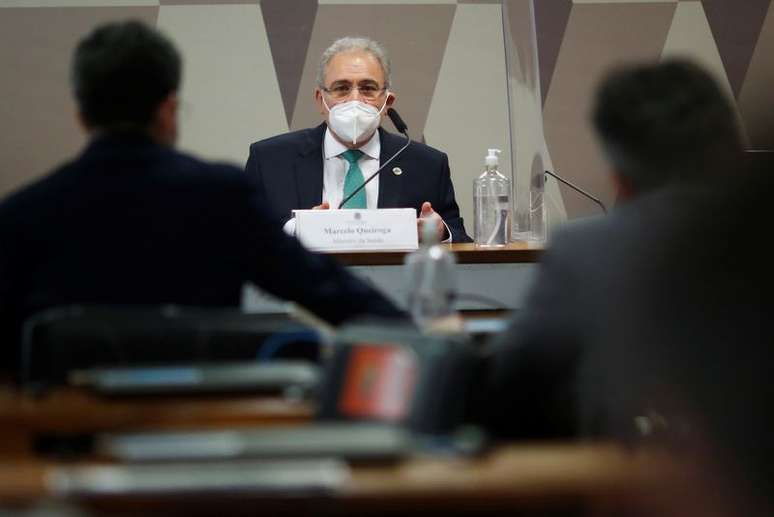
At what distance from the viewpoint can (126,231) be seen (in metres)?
2.03

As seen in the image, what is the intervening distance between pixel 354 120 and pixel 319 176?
222mm

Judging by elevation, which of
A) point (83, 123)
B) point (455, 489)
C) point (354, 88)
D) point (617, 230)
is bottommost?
point (455, 489)

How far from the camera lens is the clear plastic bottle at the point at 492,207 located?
3701mm

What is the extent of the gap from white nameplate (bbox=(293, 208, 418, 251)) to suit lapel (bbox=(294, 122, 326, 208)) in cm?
65

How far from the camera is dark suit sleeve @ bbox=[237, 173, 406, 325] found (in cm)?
216

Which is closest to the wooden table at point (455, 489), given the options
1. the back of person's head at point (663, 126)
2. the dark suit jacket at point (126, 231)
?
the back of person's head at point (663, 126)

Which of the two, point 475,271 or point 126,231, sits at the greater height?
point 475,271

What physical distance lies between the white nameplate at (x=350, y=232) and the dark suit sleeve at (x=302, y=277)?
1.13 m

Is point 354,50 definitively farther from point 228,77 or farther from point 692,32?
point 692,32

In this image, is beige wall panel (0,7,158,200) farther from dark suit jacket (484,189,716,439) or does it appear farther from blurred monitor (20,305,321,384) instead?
dark suit jacket (484,189,716,439)

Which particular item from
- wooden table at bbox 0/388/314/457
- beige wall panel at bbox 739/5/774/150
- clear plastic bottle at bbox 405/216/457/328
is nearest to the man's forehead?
clear plastic bottle at bbox 405/216/457/328

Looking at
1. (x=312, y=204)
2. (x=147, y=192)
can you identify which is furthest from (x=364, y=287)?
(x=312, y=204)

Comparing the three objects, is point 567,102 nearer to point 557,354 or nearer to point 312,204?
point 312,204

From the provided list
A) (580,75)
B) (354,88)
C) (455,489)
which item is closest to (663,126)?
(455,489)
